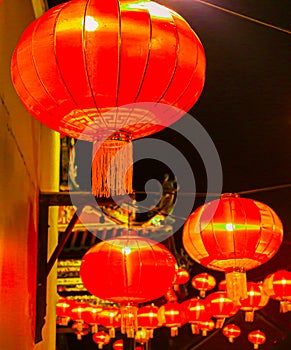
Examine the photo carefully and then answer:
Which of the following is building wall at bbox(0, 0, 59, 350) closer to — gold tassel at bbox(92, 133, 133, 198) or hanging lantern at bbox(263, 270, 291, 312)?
gold tassel at bbox(92, 133, 133, 198)

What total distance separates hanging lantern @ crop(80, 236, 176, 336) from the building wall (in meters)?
0.48

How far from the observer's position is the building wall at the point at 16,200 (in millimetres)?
2807

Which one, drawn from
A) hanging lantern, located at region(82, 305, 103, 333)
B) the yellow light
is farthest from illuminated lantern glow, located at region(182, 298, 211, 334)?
the yellow light

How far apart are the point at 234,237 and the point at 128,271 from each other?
73 cm

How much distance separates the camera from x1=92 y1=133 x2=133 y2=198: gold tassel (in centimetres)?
228

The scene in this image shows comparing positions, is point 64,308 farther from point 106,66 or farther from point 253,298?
point 106,66

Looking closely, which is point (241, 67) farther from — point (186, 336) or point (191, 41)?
point (186, 336)

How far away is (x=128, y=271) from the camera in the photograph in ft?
14.0

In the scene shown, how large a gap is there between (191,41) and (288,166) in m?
7.96

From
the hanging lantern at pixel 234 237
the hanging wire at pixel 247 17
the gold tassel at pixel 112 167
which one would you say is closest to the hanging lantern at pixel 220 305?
the hanging wire at pixel 247 17

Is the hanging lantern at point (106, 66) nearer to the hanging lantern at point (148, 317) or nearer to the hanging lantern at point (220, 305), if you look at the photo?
the hanging lantern at point (220, 305)

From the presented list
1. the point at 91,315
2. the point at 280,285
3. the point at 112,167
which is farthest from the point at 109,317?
the point at 112,167

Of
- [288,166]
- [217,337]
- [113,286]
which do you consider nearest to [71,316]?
Result: [288,166]

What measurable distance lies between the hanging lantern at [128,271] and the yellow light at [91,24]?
7.94 ft
